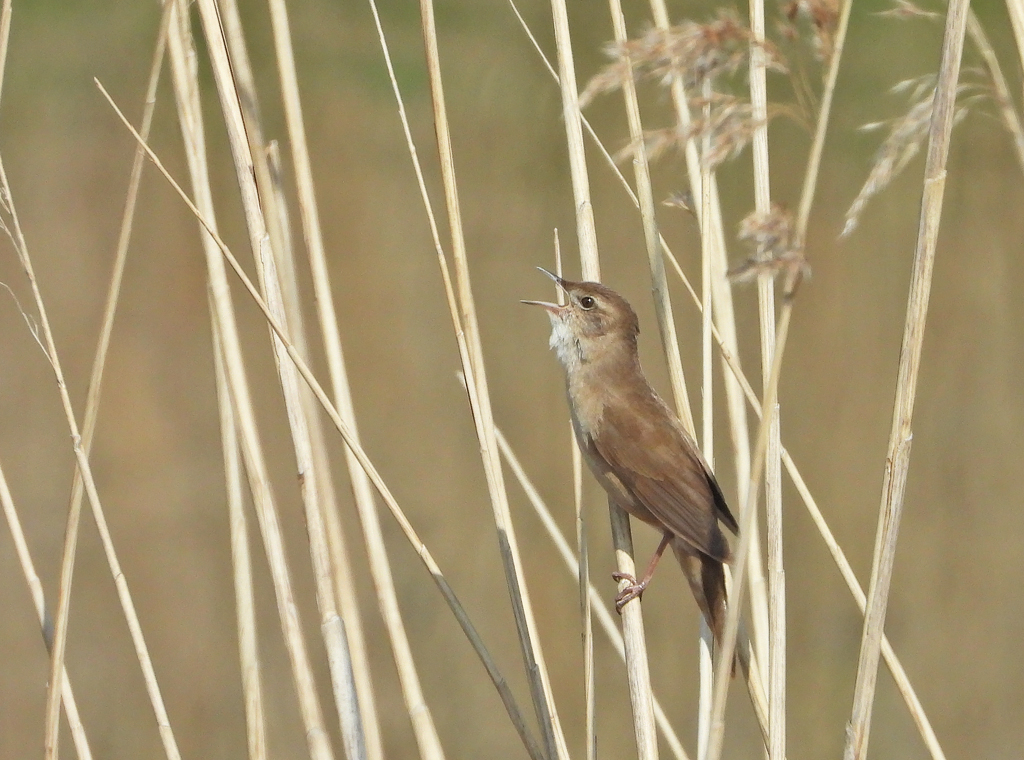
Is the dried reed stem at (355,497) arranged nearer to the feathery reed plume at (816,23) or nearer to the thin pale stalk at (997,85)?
the feathery reed plume at (816,23)

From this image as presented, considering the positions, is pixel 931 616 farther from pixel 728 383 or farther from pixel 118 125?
pixel 118 125

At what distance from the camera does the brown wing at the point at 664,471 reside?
6.72ft

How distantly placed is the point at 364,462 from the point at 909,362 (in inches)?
28.8

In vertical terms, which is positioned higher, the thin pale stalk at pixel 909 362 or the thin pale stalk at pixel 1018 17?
the thin pale stalk at pixel 1018 17

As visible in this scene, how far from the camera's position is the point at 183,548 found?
3.97 m

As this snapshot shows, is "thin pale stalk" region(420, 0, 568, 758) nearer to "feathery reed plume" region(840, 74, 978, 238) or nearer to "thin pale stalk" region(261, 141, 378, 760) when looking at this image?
"thin pale stalk" region(261, 141, 378, 760)

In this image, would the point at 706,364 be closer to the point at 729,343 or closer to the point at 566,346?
the point at 729,343

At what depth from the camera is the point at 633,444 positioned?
86.3 inches

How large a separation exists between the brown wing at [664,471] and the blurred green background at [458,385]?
58.6 inches

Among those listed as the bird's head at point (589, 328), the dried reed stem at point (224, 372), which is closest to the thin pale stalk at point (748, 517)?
the dried reed stem at point (224, 372)

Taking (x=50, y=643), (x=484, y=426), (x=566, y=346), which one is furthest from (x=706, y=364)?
(x=50, y=643)

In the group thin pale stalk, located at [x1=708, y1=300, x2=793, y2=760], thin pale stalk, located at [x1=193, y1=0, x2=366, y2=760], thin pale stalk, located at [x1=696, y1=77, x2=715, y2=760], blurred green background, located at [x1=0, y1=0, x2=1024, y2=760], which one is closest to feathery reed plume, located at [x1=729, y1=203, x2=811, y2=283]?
thin pale stalk, located at [x1=708, y1=300, x2=793, y2=760]

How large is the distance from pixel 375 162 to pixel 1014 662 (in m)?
3.38

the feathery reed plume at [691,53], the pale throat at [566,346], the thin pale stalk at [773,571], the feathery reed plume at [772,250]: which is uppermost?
the feathery reed plume at [691,53]
